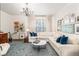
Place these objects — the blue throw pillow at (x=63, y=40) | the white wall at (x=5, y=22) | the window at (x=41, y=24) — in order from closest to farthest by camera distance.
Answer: the white wall at (x=5, y=22) → the window at (x=41, y=24) → the blue throw pillow at (x=63, y=40)

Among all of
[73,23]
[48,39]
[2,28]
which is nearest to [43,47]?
[48,39]

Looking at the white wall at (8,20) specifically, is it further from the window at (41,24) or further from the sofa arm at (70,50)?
the sofa arm at (70,50)

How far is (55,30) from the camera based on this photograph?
3.23 meters

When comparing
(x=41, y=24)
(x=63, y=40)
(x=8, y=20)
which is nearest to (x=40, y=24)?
(x=41, y=24)

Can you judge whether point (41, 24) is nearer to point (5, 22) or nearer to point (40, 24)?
point (40, 24)

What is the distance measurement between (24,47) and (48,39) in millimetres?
860

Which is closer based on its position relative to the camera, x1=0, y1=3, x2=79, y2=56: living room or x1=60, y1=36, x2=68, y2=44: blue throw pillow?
x1=0, y1=3, x2=79, y2=56: living room

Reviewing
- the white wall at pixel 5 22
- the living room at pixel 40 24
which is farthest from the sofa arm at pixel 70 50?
the white wall at pixel 5 22

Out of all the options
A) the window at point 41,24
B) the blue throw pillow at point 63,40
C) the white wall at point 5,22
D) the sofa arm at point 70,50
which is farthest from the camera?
the blue throw pillow at point 63,40

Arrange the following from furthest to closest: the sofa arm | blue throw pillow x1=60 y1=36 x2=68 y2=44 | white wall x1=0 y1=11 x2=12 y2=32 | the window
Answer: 1. blue throw pillow x1=60 y1=36 x2=68 y2=44
2. the window
3. white wall x1=0 y1=11 x2=12 y2=32
4. the sofa arm

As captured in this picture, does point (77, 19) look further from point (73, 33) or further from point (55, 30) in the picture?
point (55, 30)

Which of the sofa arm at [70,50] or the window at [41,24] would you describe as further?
the window at [41,24]

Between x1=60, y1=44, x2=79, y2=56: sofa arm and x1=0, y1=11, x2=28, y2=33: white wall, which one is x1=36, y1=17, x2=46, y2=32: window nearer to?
x1=0, y1=11, x2=28, y2=33: white wall

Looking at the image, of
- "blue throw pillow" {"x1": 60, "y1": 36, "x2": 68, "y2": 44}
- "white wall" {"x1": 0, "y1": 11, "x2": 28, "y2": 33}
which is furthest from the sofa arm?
"white wall" {"x1": 0, "y1": 11, "x2": 28, "y2": 33}
